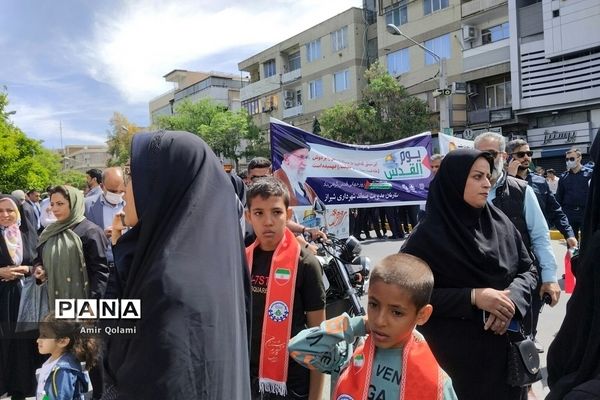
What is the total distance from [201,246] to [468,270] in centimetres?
147

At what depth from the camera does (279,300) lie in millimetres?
2660

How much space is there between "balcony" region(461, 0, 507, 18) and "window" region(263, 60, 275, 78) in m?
17.5

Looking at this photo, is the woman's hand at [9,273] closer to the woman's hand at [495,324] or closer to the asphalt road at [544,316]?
the asphalt road at [544,316]

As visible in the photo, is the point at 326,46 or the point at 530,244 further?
the point at 326,46

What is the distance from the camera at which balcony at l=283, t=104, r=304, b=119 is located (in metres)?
35.4

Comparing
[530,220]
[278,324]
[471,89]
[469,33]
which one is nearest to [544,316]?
[530,220]

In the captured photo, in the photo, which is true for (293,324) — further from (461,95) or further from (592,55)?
(461,95)

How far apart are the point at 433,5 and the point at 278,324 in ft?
88.0

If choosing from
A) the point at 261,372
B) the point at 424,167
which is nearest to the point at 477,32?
the point at 424,167

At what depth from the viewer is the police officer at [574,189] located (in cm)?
745

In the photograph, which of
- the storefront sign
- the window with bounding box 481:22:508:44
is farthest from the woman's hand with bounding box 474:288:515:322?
the window with bounding box 481:22:508:44

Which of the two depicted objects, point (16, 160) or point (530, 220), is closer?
point (530, 220)

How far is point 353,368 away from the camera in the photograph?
184cm

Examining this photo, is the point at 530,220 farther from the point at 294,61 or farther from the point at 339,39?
the point at 294,61
